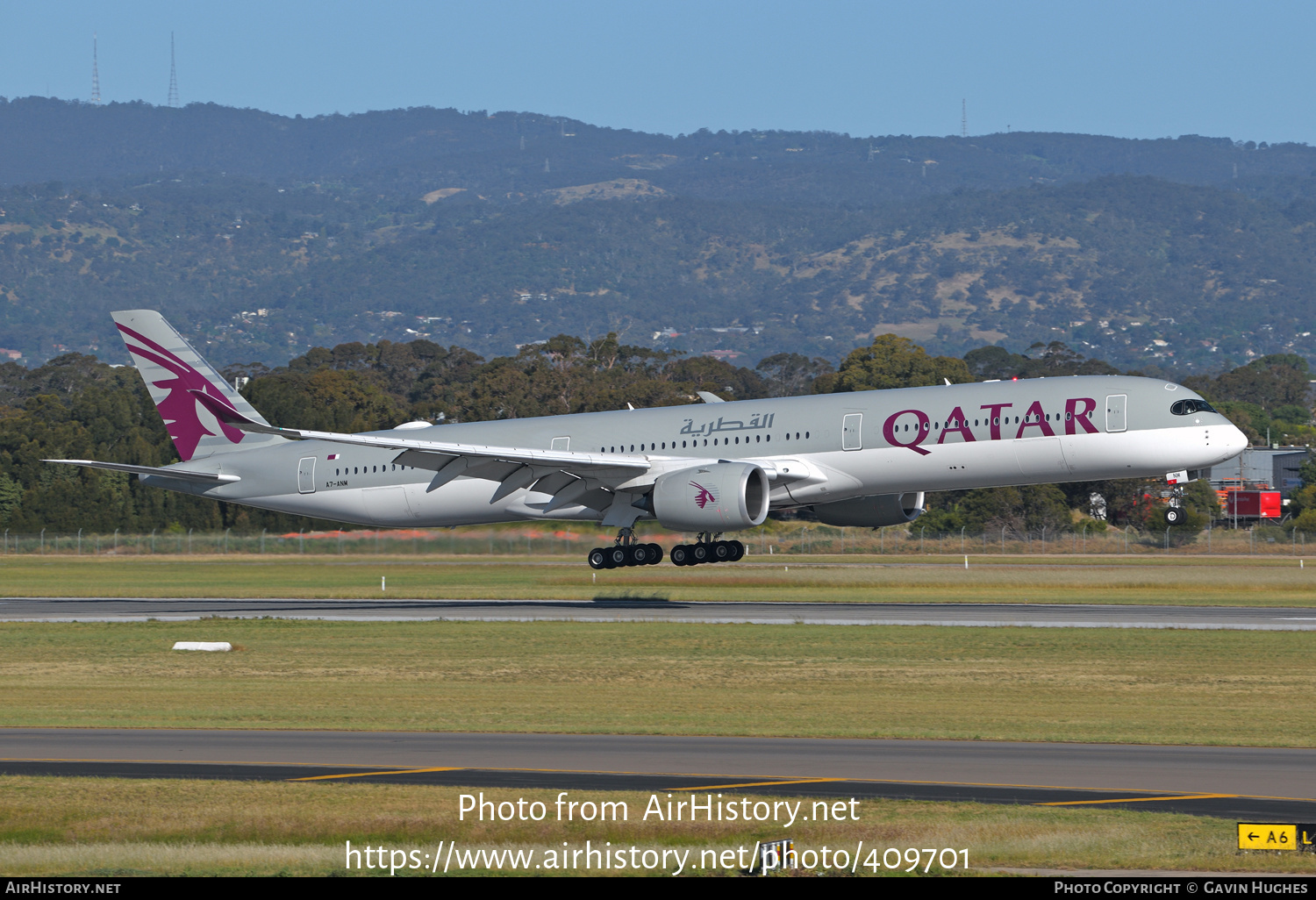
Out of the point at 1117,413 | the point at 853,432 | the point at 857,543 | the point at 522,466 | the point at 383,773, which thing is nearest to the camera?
the point at 383,773

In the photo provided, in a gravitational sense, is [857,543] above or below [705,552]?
below

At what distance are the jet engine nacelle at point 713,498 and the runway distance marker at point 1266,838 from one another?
2903cm

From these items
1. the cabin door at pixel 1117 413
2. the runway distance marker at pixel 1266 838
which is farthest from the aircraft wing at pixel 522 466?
the runway distance marker at pixel 1266 838

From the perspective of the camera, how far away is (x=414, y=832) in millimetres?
18062

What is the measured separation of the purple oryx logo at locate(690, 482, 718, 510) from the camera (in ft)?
148

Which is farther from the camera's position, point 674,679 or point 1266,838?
point 674,679

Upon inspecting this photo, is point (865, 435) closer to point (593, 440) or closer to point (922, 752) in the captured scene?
point (593, 440)

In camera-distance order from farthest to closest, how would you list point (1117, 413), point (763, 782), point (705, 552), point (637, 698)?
point (705, 552) → point (1117, 413) → point (637, 698) → point (763, 782)

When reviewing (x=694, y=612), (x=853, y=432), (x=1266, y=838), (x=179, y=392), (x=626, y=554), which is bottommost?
(x=694, y=612)

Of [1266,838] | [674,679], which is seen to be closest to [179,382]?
[674,679]

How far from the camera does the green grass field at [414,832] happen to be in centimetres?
1614

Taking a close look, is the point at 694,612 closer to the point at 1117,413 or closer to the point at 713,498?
the point at 713,498

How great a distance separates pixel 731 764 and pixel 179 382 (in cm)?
3907

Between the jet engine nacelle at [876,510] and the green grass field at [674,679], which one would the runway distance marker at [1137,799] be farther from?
the jet engine nacelle at [876,510]
